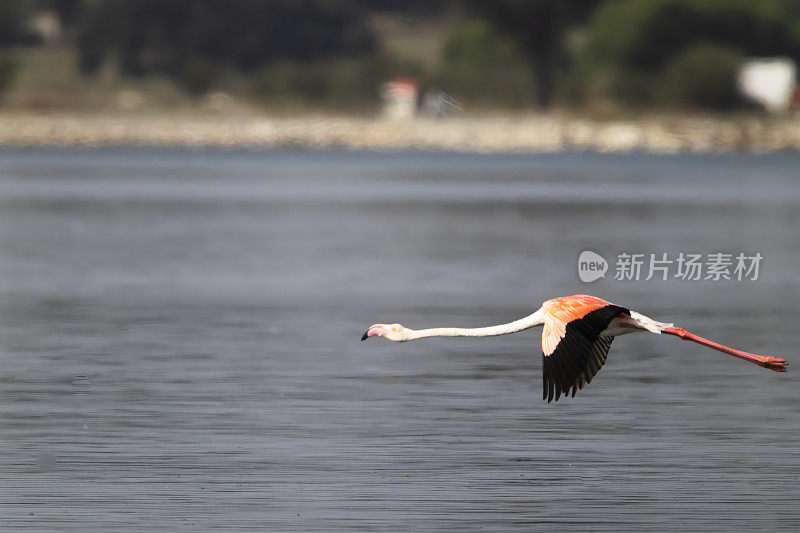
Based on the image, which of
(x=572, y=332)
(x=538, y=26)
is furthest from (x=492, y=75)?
(x=572, y=332)

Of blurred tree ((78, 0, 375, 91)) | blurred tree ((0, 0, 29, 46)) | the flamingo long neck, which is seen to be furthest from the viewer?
blurred tree ((0, 0, 29, 46))

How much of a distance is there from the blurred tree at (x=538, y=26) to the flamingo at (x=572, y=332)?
70331mm

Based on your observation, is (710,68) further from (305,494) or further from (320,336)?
(305,494)

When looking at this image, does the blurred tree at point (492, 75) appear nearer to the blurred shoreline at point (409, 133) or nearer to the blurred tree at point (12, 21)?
the blurred shoreline at point (409, 133)

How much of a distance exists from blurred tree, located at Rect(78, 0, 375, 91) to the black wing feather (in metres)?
91.1

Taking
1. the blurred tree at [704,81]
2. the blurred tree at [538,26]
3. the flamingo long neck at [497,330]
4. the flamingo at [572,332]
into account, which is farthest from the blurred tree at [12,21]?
the flamingo at [572,332]

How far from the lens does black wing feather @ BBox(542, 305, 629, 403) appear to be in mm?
10727

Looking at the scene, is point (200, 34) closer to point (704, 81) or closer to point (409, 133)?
point (409, 133)

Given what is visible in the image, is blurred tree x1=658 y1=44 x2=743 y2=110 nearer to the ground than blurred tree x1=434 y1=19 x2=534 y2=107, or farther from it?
farther from it

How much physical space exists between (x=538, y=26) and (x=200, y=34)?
31.5 m

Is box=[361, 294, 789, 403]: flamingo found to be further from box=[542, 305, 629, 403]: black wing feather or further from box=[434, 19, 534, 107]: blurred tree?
box=[434, 19, 534, 107]: blurred tree

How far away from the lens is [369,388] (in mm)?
14766

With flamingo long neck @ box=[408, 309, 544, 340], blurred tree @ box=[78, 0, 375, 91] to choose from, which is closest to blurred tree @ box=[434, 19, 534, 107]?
blurred tree @ box=[78, 0, 375, 91]

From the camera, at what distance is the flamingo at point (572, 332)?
10820 millimetres
